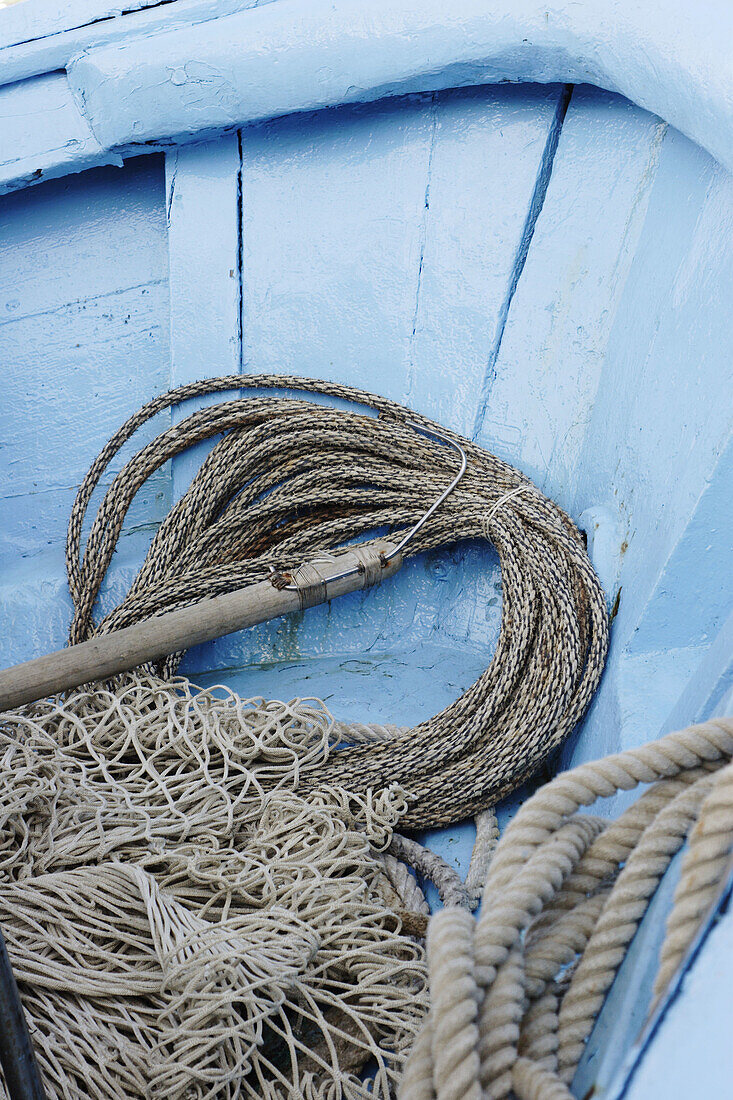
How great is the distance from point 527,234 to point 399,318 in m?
0.30

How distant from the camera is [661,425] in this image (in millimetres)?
1408

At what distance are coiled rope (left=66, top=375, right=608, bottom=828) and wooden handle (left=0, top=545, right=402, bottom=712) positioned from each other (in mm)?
87

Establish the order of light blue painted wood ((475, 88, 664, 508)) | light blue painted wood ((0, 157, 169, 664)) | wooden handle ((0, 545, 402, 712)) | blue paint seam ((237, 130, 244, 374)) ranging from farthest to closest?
light blue painted wood ((0, 157, 169, 664)), blue paint seam ((237, 130, 244, 374)), light blue painted wood ((475, 88, 664, 508)), wooden handle ((0, 545, 402, 712))

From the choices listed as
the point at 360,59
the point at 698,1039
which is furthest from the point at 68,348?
the point at 698,1039

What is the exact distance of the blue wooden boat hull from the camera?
1.46 m

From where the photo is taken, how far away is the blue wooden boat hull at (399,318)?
4.79 feet

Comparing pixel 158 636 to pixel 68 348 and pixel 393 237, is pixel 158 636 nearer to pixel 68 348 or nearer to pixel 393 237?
pixel 68 348

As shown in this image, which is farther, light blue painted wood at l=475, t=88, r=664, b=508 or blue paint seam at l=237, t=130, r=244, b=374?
blue paint seam at l=237, t=130, r=244, b=374

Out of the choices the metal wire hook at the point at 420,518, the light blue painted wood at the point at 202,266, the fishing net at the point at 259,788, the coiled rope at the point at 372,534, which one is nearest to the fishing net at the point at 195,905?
the fishing net at the point at 259,788

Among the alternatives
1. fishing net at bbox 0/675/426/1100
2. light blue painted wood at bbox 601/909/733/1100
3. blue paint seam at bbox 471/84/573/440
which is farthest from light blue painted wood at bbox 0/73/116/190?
light blue painted wood at bbox 601/909/733/1100

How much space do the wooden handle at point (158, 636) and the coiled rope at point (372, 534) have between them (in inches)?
3.4

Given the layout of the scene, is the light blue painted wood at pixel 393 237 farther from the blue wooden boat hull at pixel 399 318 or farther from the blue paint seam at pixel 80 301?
the blue paint seam at pixel 80 301

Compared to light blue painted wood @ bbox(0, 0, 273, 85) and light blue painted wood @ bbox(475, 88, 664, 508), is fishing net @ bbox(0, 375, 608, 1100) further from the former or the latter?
light blue painted wood @ bbox(0, 0, 273, 85)

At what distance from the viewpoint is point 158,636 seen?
5.19 ft
